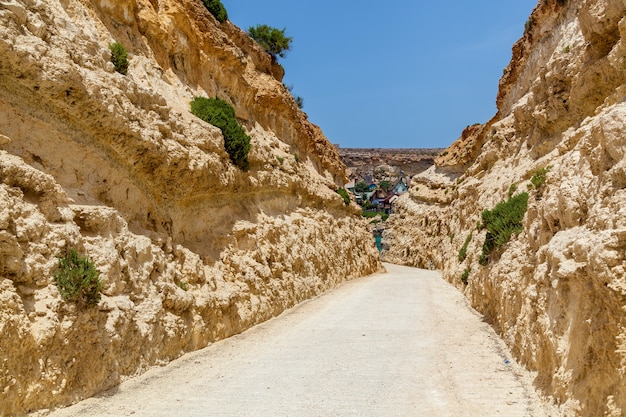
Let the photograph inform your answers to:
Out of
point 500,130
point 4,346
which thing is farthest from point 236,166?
point 500,130

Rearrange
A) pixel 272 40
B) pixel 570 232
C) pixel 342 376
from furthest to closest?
pixel 272 40, pixel 342 376, pixel 570 232

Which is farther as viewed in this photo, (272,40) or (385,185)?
(385,185)

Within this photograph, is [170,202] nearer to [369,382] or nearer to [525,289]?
[369,382]

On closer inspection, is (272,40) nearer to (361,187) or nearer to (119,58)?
(119,58)

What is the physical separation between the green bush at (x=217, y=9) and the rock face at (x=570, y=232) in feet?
40.9

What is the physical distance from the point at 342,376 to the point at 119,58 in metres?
8.08

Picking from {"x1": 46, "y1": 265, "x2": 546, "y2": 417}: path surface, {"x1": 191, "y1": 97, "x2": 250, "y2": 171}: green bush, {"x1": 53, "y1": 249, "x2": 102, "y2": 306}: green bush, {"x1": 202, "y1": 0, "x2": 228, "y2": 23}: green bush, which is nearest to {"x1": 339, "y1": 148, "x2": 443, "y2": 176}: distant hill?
{"x1": 202, "y1": 0, "x2": 228, "y2": 23}: green bush

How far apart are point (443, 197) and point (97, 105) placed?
35.1m

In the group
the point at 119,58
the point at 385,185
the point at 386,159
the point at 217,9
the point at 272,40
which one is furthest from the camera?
the point at 386,159

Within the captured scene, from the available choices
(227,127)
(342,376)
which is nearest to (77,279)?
(342,376)

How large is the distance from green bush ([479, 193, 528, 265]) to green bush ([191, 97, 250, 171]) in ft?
24.4

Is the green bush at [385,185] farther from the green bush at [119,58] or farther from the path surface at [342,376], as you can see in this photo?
the green bush at [119,58]

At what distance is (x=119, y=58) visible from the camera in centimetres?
977

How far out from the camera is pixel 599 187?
19.1 feet
